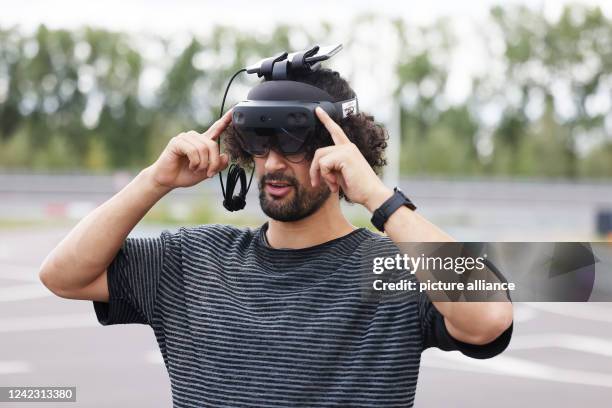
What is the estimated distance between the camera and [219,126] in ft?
9.18

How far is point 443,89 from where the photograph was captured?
4119 cm

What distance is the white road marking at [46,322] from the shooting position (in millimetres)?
11352

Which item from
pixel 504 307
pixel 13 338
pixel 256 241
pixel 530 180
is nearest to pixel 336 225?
pixel 256 241

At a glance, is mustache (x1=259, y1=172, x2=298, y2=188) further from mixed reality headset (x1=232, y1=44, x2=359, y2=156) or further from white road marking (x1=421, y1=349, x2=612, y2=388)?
white road marking (x1=421, y1=349, x2=612, y2=388)

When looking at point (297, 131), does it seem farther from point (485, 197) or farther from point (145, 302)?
point (485, 197)

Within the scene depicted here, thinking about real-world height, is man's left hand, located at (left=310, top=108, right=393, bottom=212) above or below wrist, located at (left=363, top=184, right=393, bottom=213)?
above

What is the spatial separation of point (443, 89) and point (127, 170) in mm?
14690

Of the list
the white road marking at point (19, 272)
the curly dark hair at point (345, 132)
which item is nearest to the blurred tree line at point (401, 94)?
the white road marking at point (19, 272)

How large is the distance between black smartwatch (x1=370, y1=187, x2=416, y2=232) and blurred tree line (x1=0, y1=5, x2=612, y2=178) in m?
36.4

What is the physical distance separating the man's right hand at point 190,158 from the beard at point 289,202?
0.17m

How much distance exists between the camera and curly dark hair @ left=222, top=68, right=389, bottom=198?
275 centimetres

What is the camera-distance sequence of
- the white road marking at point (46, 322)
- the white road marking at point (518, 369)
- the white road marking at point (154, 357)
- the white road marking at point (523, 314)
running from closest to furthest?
the white road marking at point (518, 369), the white road marking at point (154, 357), the white road marking at point (46, 322), the white road marking at point (523, 314)

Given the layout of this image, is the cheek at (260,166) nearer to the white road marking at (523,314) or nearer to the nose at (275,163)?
the nose at (275,163)

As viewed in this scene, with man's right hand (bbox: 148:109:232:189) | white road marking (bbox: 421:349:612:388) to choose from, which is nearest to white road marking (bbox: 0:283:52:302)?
white road marking (bbox: 421:349:612:388)
